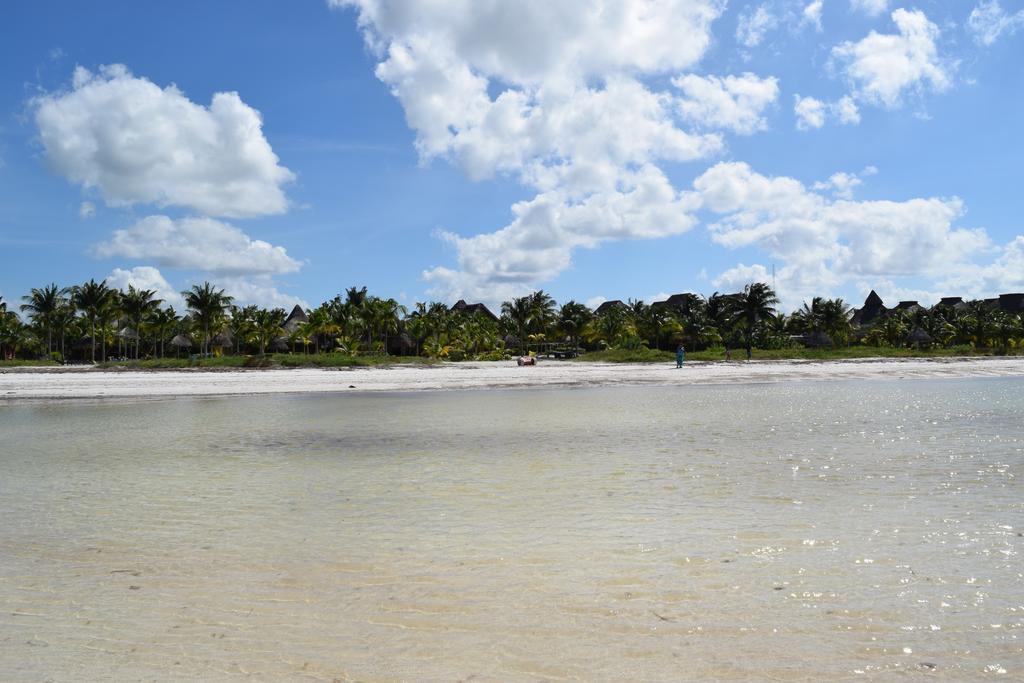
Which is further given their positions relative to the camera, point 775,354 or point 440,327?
point 440,327

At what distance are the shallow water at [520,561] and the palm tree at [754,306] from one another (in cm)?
5290

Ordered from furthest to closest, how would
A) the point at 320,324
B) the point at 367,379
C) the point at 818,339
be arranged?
1. the point at 818,339
2. the point at 320,324
3. the point at 367,379

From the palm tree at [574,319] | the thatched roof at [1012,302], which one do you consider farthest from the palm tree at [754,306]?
the thatched roof at [1012,302]

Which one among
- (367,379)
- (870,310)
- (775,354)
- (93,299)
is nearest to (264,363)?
(367,379)

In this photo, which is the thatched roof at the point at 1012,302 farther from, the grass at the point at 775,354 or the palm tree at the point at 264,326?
the palm tree at the point at 264,326

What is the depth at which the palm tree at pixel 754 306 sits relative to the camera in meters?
62.1

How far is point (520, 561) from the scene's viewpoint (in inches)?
Answer: 203

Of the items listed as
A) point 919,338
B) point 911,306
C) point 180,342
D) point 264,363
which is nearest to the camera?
point 264,363

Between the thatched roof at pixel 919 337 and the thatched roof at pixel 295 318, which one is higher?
the thatched roof at pixel 295 318

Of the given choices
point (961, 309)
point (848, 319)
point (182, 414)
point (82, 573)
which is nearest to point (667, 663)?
point (82, 573)

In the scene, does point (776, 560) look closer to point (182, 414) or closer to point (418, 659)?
point (418, 659)

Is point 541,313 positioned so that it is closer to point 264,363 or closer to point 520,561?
point 264,363

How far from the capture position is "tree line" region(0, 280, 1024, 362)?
60.5 metres

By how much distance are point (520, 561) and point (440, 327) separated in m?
58.2
